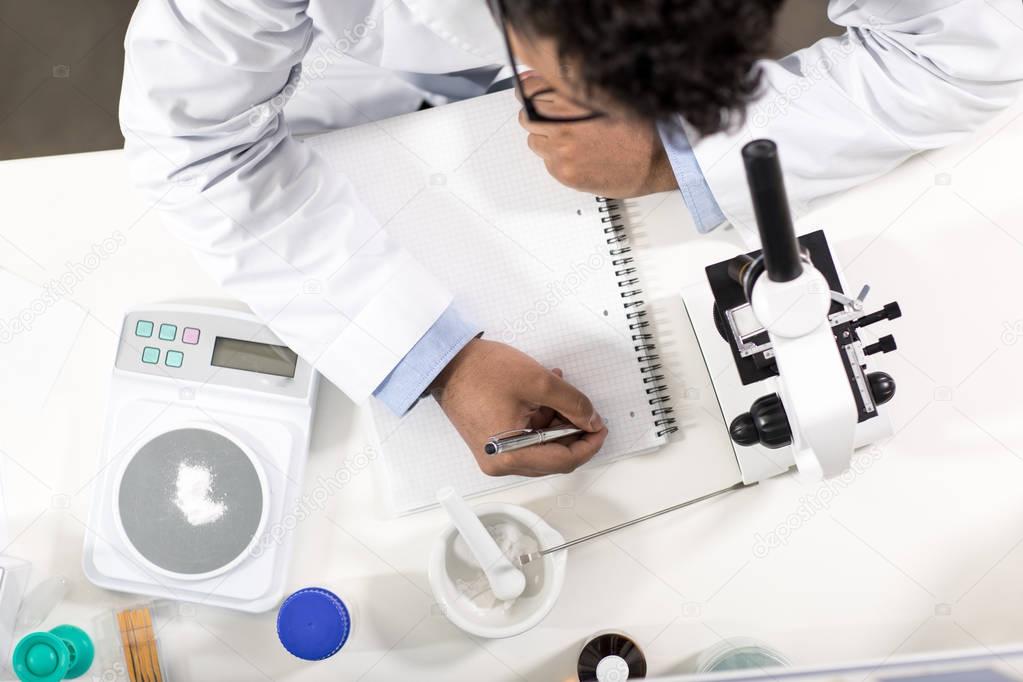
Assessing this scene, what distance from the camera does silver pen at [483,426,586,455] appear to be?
94 cm

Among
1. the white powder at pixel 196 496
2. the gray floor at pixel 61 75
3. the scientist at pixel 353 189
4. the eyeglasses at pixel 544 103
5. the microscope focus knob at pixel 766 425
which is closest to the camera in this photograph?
the eyeglasses at pixel 544 103

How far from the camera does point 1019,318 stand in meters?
1.01

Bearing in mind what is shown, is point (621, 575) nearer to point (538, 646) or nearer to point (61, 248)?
point (538, 646)

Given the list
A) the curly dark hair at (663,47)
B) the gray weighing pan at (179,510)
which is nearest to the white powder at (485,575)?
the gray weighing pan at (179,510)

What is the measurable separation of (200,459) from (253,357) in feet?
0.45

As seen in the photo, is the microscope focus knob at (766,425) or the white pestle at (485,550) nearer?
the microscope focus knob at (766,425)

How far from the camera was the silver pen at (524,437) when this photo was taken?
941mm

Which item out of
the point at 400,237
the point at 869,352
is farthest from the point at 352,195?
the point at 869,352

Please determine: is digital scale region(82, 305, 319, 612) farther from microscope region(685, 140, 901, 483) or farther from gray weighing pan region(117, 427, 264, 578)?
microscope region(685, 140, 901, 483)

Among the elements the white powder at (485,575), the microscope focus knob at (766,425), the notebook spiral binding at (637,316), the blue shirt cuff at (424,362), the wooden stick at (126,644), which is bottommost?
the wooden stick at (126,644)

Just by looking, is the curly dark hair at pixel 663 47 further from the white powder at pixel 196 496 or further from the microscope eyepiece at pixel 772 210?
the white powder at pixel 196 496

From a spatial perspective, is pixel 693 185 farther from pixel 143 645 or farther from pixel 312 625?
pixel 143 645

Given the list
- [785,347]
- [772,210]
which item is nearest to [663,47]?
[772,210]

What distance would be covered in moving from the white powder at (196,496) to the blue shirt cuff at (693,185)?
662 millimetres
